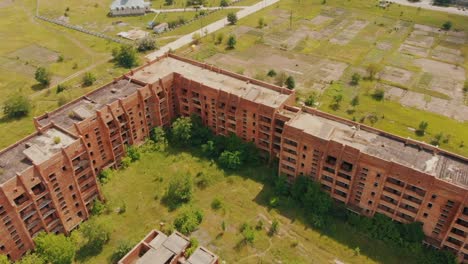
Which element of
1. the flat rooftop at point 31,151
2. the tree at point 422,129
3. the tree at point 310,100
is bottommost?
the tree at point 422,129

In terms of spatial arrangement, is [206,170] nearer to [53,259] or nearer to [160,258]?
[160,258]

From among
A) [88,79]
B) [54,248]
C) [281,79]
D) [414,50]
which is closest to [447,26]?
[414,50]

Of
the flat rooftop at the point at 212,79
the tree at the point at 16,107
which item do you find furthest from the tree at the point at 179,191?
the tree at the point at 16,107

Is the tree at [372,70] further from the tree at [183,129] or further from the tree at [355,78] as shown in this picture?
the tree at [183,129]

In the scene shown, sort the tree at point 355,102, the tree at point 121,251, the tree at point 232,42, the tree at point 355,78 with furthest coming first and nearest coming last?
the tree at point 232,42
the tree at point 355,78
the tree at point 355,102
the tree at point 121,251

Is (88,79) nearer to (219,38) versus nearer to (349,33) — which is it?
(219,38)

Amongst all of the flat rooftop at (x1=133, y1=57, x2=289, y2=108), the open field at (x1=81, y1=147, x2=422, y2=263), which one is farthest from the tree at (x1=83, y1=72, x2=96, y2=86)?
the open field at (x1=81, y1=147, x2=422, y2=263)
